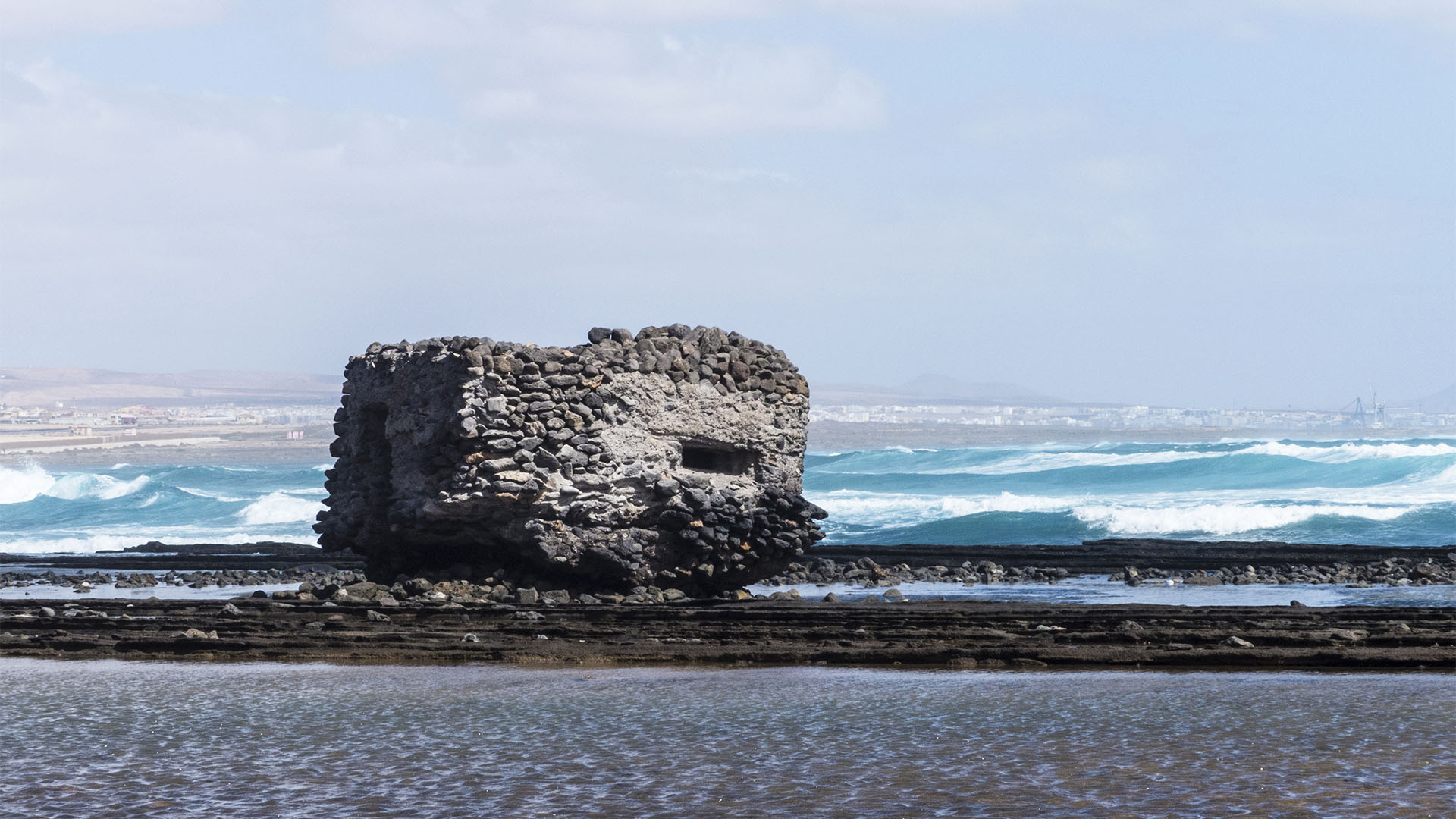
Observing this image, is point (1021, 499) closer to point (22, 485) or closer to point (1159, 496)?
point (1159, 496)

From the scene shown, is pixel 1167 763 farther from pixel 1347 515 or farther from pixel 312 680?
pixel 1347 515

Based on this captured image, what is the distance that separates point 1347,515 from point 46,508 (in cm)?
4151

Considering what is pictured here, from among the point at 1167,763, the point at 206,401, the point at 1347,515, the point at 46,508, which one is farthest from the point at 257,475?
the point at 206,401

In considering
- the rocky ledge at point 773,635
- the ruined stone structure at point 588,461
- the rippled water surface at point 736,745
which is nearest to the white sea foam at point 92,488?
the ruined stone structure at point 588,461

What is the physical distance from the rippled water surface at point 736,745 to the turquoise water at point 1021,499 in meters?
22.1

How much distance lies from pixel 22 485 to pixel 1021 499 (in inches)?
1533

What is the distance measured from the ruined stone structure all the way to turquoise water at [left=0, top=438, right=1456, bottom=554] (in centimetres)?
1546

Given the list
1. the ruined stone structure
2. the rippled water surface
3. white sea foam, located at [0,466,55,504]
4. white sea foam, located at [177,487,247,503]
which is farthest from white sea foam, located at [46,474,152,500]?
the rippled water surface

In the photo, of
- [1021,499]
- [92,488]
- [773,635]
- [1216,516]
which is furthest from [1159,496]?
[92,488]

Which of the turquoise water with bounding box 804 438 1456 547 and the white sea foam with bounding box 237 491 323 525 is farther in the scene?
→ the white sea foam with bounding box 237 491 323 525

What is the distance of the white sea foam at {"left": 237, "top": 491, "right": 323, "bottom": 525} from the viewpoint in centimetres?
4353

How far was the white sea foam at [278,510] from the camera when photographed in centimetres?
4353

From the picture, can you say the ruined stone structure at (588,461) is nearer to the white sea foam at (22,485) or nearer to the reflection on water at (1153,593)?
the reflection on water at (1153,593)

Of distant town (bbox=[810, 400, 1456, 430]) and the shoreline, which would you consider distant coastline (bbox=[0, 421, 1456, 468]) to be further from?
the shoreline
